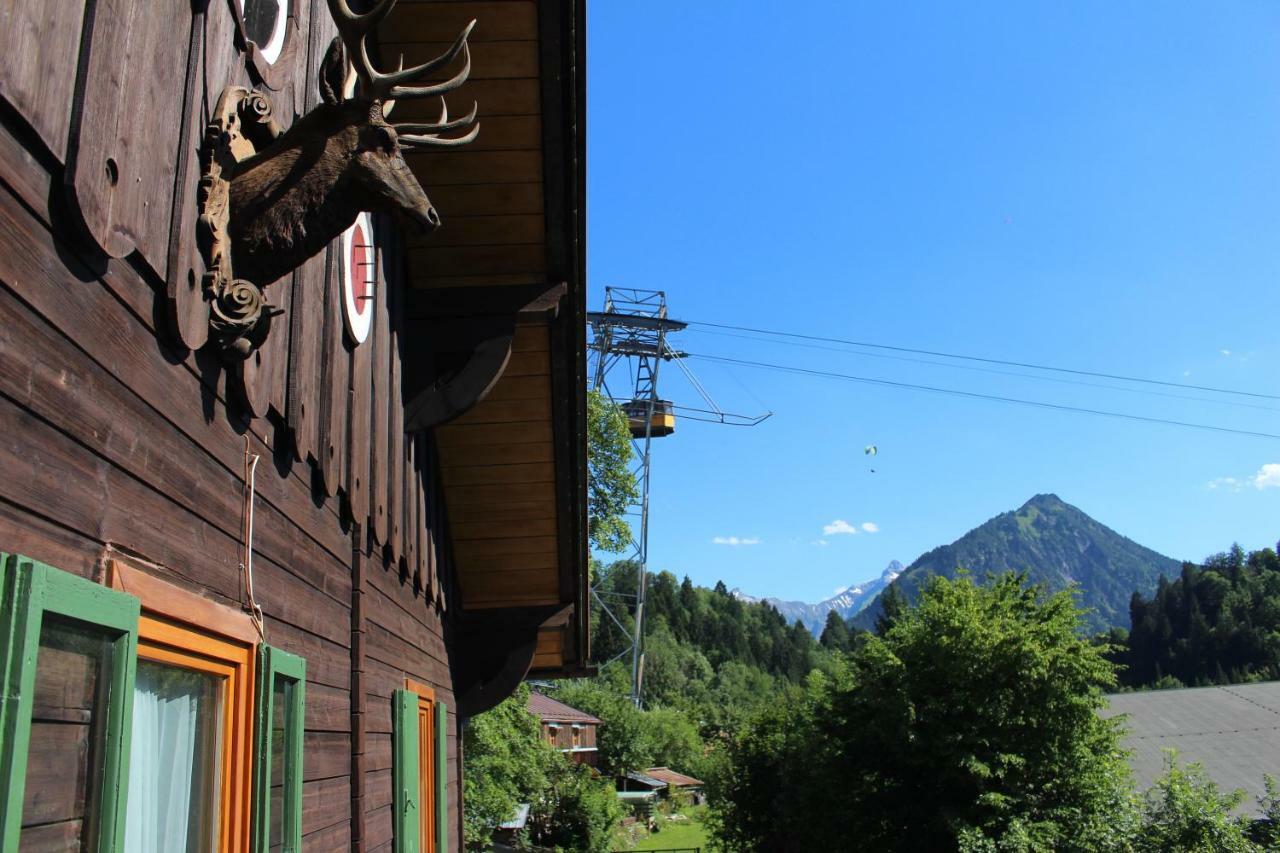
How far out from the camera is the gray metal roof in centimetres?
2725

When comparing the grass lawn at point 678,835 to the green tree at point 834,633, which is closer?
the grass lawn at point 678,835

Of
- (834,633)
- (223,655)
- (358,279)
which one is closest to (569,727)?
(358,279)

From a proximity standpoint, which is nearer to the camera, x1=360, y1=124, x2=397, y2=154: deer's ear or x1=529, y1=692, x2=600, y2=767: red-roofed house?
x1=360, y1=124, x2=397, y2=154: deer's ear

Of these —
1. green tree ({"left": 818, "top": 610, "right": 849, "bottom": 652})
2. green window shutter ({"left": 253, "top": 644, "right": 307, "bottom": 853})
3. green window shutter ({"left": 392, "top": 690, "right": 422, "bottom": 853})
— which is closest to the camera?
green window shutter ({"left": 253, "top": 644, "right": 307, "bottom": 853})

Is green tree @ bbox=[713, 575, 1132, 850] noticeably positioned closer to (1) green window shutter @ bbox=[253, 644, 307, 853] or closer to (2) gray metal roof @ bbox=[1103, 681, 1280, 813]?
(2) gray metal roof @ bbox=[1103, 681, 1280, 813]

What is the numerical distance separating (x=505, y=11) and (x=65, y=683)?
3859mm

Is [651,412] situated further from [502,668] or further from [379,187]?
[379,187]

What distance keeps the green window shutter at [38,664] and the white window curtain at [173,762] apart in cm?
17

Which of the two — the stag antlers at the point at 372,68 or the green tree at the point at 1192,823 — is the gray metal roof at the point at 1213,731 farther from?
the stag antlers at the point at 372,68

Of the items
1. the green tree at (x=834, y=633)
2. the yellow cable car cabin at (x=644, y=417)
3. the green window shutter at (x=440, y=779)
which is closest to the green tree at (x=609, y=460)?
the yellow cable car cabin at (x=644, y=417)

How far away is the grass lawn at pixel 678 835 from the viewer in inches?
1527

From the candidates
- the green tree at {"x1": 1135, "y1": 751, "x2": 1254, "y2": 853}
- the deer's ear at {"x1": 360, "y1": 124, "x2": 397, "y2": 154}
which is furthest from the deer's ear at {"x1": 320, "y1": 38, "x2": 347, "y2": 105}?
the green tree at {"x1": 1135, "y1": 751, "x2": 1254, "y2": 853}

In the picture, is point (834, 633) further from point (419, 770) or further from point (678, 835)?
point (419, 770)

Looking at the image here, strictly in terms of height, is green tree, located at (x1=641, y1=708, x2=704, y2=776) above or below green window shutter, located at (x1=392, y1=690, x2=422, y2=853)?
below
